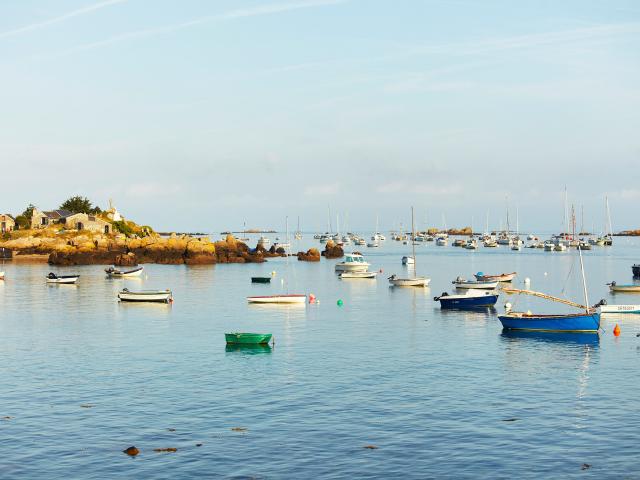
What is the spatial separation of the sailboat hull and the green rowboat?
72.3 ft

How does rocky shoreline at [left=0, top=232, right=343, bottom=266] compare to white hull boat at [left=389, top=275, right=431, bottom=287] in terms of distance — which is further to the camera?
rocky shoreline at [left=0, top=232, right=343, bottom=266]

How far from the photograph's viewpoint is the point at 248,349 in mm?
58219

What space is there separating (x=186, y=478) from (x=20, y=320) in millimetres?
53078

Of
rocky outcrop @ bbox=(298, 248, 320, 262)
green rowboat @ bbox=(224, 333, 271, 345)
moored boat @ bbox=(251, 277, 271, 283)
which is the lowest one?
green rowboat @ bbox=(224, 333, 271, 345)

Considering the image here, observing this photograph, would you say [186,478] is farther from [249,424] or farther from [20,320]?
[20,320]

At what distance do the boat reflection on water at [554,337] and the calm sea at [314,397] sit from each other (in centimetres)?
27

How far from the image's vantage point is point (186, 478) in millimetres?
29281

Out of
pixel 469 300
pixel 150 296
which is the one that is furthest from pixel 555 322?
pixel 150 296

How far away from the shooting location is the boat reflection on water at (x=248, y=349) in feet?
187

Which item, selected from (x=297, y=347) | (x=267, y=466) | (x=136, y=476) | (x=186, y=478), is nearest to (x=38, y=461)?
(x=136, y=476)

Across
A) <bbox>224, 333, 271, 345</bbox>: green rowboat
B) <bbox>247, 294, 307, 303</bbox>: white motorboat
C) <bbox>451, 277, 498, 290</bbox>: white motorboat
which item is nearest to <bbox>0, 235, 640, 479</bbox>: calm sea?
<bbox>224, 333, 271, 345</bbox>: green rowboat

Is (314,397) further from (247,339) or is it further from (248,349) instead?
(247,339)

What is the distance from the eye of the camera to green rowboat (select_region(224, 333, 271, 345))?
58.9m

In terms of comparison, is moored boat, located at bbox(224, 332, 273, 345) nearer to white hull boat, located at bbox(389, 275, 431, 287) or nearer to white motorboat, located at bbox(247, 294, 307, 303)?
white motorboat, located at bbox(247, 294, 307, 303)
